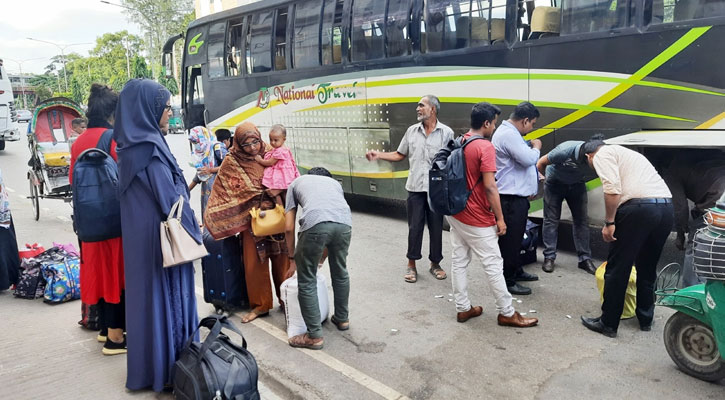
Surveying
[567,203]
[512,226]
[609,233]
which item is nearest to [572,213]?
[567,203]

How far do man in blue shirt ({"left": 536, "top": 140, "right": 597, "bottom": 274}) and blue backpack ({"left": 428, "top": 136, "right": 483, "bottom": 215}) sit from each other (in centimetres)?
165

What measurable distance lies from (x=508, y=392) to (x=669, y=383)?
1.03m

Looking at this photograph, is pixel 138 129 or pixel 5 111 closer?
pixel 138 129

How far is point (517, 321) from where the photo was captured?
14.2ft

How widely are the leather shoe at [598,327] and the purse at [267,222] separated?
254 centimetres

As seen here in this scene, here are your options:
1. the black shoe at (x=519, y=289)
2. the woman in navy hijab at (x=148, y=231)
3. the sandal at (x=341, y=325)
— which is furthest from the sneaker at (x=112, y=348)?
the black shoe at (x=519, y=289)

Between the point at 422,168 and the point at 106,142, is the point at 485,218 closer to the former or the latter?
the point at 422,168

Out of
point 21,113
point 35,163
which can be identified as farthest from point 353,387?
point 21,113

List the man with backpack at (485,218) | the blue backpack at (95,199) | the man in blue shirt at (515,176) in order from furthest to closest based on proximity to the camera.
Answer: the man in blue shirt at (515,176), the man with backpack at (485,218), the blue backpack at (95,199)

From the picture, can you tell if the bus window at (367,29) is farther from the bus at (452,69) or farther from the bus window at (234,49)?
the bus window at (234,49)

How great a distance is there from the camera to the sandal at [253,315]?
4.62 meters

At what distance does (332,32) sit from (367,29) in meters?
0.77

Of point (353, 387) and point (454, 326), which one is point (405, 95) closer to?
point (454, 326)

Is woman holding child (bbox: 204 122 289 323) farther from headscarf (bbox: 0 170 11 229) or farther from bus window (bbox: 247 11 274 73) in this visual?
bus window (bbox: 247 11 274 73)
